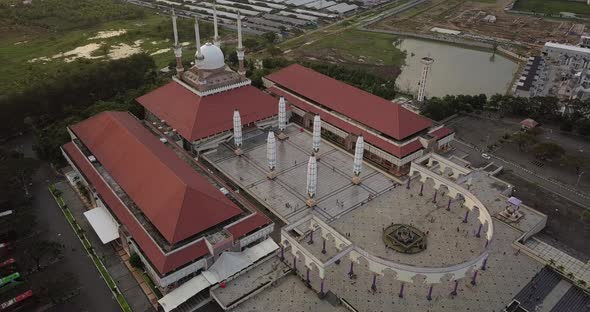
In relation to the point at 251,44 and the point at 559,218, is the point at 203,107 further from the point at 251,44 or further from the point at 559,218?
the point at 251,44

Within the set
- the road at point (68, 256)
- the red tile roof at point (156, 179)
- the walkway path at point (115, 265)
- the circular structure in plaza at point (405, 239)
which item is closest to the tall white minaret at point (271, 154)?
the red tile roof at point (156, 179)

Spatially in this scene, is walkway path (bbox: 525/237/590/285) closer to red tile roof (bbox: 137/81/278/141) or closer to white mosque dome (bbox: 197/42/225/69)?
red tile roof (bbox: 137/81/278/141)

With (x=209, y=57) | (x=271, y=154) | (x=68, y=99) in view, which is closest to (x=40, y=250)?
(x=271, y=154)

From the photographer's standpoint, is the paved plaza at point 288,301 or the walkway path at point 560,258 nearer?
the paved plaza at point 288,301

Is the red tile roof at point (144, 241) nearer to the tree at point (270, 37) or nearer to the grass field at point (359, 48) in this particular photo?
the grass field at point (359, 48)

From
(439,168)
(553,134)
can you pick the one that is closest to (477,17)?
(553,134)

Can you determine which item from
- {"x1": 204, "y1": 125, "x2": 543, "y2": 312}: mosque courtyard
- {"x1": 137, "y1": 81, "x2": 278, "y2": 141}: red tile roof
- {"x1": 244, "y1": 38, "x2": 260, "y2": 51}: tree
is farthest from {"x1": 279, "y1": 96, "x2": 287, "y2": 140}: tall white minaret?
{"x1": 244, "y1": 38, "x2": 260, "y2": 51}: tree

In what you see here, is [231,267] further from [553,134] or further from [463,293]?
[553,134]
